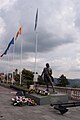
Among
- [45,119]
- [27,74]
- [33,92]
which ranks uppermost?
[27,74]

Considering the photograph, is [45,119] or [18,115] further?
[18,115]

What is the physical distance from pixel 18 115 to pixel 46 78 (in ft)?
21.8

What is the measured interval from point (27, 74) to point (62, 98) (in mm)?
74887

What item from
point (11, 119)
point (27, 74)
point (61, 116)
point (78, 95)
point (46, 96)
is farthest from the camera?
point (27, 74)

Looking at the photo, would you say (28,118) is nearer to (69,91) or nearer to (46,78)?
(46,78)

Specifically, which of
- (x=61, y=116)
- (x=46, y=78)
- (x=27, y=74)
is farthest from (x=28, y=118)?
(x=27, y=74)

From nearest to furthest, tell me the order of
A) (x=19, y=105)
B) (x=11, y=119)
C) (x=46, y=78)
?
(x=11, y=119) < (x=19, y=105) < (x=46, y=78)

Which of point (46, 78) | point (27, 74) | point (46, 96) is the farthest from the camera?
point (27, 74)

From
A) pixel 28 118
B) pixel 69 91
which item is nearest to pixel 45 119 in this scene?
pixel 28 118

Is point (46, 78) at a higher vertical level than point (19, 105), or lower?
higher

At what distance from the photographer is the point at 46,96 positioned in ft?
53.8

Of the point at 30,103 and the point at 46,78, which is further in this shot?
the point at 46,78

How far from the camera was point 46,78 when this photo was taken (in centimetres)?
1811

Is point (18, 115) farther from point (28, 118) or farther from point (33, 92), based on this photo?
point (33, 92)
